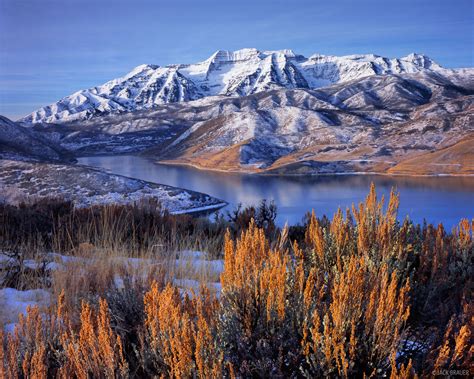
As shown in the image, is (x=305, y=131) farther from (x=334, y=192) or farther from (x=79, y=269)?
(x=79, y=269)

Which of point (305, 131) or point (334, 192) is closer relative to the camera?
point (334, 192)

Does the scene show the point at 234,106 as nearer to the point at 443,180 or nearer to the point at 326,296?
the point at 443,180

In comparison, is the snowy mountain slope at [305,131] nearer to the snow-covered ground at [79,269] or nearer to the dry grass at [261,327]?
the snow-covered ground at [79,269]

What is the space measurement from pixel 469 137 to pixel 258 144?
2963 cm

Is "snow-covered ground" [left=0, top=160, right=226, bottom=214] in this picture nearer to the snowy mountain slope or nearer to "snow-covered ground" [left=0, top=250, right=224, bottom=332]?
"snow-covered ground" [left=0, top=250, right=224, bottom=332]

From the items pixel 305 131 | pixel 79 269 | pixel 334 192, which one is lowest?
pixel 334 192

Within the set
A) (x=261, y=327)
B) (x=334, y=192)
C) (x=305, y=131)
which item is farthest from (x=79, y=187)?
(x=305, y=131)

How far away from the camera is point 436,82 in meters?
152

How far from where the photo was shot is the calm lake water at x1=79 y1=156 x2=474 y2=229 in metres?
26.9

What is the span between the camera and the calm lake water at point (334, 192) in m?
26.9

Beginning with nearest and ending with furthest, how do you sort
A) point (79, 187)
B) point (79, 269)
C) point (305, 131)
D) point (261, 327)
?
point (261, 327) → point (79, 269) → point (79, 187) → point (305, 131)

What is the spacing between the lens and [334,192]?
120 feet

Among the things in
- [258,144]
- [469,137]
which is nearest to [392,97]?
[258,144]

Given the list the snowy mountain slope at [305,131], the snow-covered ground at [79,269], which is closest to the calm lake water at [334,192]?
the snowy mountain slope at [305,131]
